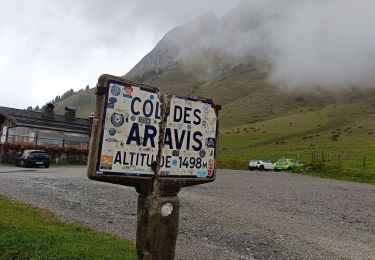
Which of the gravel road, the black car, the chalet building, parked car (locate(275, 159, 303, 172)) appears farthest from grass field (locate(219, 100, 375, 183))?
the gravel road

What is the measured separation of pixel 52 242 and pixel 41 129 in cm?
4988

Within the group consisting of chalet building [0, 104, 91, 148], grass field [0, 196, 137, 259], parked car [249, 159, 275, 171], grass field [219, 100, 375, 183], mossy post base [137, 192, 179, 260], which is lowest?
grass field [0, 196, 137, 259]

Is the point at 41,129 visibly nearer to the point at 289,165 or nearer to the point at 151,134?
the point at 289,165

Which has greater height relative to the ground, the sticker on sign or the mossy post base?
the sticker on sign

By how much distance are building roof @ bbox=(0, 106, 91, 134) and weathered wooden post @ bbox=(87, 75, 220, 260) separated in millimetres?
51873

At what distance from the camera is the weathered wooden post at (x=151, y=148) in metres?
4.66

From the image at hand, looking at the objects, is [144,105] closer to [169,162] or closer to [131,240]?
[169,162]

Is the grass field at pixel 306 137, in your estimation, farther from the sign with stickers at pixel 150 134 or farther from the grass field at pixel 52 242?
the sign with stickers at pixel 150 134

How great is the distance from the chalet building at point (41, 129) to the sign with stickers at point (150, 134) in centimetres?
5068

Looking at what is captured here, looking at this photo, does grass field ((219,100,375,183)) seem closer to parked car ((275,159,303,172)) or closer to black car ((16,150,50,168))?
parked car ((275,159,303,172))

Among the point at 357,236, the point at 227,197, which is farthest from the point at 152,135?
the point at 227,197

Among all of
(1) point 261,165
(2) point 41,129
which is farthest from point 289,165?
(2) point 41,129

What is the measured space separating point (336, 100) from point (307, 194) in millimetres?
183553

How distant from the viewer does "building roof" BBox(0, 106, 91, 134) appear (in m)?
53.9
